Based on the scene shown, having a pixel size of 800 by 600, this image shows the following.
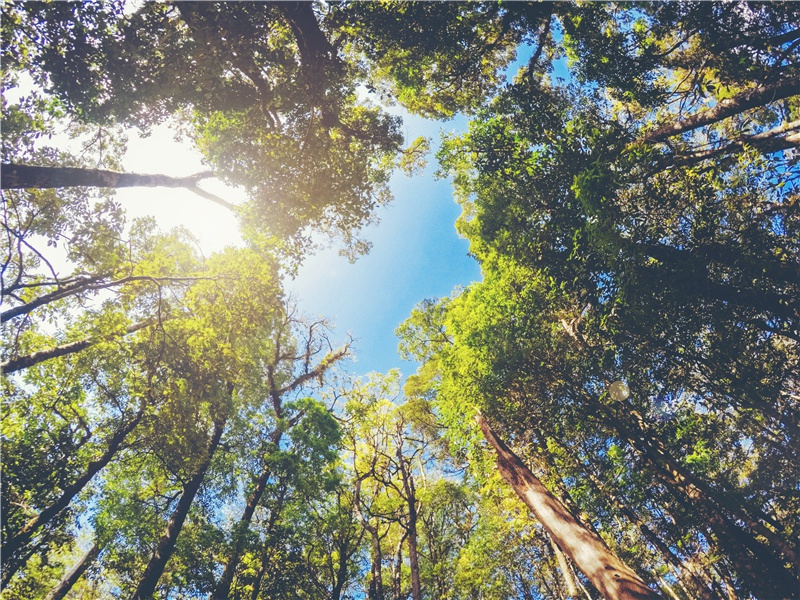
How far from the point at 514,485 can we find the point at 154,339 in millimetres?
9702

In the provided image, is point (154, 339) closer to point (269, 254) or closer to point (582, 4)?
point (269, 254)

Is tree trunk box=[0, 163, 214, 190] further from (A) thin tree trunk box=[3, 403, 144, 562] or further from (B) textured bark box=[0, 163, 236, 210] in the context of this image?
(A) thin tree trunk box=[3, 403, 144, 562]

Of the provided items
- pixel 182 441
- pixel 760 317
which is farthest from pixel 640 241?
pixel 182 441

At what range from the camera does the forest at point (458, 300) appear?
673cm

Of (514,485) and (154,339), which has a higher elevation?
(154,339)

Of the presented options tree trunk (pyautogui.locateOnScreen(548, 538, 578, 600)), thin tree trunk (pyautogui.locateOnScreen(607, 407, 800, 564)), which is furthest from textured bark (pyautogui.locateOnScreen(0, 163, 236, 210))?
tree trunk (pyautogui.locateOnScreen(548, 538, 578, 600))

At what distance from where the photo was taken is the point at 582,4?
10.4 m

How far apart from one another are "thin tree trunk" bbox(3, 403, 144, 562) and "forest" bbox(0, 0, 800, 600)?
0.07 m

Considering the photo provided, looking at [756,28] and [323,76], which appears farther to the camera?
[323,76]

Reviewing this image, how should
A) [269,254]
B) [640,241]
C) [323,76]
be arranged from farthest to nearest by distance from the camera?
1. [323,76]
2. [269,254]
3. [640,241]

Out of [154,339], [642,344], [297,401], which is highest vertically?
[297,401]

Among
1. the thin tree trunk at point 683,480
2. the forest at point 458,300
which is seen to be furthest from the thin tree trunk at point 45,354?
the thin tree trunk at point 683,480

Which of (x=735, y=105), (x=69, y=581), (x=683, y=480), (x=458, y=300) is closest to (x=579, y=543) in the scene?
(x=683, y=480)

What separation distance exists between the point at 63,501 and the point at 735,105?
1882cm
